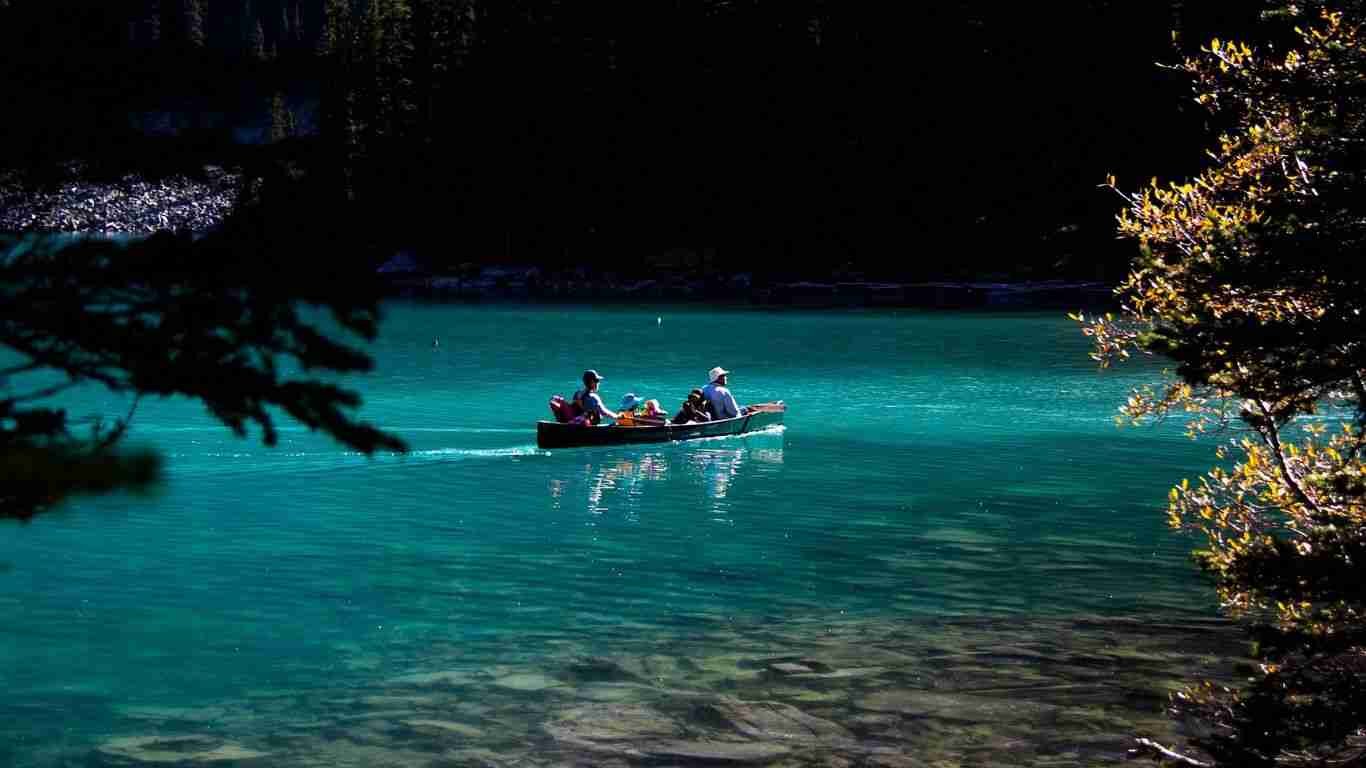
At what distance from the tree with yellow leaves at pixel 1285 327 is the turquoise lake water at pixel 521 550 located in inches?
204

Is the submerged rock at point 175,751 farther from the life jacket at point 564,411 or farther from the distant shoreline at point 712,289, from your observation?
the distant shoreline at point 712,289

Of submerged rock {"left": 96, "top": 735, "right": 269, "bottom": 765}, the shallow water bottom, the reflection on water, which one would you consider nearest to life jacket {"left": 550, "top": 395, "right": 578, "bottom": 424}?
the reflection on water

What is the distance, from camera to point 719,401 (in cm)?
2975

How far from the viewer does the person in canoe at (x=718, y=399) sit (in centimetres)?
2944

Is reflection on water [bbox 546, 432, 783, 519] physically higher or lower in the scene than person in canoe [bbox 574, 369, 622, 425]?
lower

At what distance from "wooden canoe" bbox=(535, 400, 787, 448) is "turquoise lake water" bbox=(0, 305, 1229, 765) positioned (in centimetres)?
36

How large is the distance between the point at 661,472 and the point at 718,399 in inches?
149

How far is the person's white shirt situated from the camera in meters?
29.5

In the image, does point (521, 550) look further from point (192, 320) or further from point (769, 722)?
point (192, 320)

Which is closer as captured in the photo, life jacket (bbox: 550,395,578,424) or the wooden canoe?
the wooden canoe

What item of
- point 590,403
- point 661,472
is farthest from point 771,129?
point 661,472

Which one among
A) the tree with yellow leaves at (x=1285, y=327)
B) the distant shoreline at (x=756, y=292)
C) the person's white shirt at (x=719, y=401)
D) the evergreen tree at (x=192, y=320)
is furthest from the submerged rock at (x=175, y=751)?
the distant shoreline at (x=756, y=292)

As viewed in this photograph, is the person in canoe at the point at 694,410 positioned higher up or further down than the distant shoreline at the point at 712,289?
further down

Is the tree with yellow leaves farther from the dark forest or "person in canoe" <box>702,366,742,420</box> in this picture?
the dark forest
